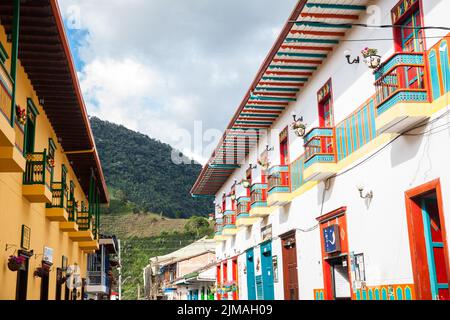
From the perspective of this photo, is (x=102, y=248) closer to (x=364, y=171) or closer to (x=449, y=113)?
(x=364, y=171)

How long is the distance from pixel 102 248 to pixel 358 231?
77.6ft

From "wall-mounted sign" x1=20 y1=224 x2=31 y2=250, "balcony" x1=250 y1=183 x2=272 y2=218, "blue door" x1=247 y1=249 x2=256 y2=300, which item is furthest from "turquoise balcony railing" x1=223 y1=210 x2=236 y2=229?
"wall-mounted sign" x1=20 y1=224 x2=31 y2=250

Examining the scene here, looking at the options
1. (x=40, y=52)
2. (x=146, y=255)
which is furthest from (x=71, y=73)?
(x=146, y=255)

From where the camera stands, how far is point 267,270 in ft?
58.3

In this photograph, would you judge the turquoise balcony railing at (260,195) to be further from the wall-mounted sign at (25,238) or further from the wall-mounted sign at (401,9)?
the wall-mounted sign at (401,9)

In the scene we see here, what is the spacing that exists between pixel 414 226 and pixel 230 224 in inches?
598

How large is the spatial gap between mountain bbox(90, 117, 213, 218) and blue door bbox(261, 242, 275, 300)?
67.6 m

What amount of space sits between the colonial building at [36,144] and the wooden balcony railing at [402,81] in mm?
5350

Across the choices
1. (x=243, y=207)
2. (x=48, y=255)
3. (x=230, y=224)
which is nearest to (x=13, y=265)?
(x=48, y=255)

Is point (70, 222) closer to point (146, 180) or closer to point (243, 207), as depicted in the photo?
point (243, 207)

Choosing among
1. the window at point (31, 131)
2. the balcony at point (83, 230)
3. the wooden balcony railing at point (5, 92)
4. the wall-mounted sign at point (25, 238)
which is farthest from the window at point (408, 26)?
the balcony at point (83, 230)

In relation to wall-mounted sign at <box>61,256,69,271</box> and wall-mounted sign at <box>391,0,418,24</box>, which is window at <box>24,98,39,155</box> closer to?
wall-mounted sign at <box>61,256,69,271</box>
